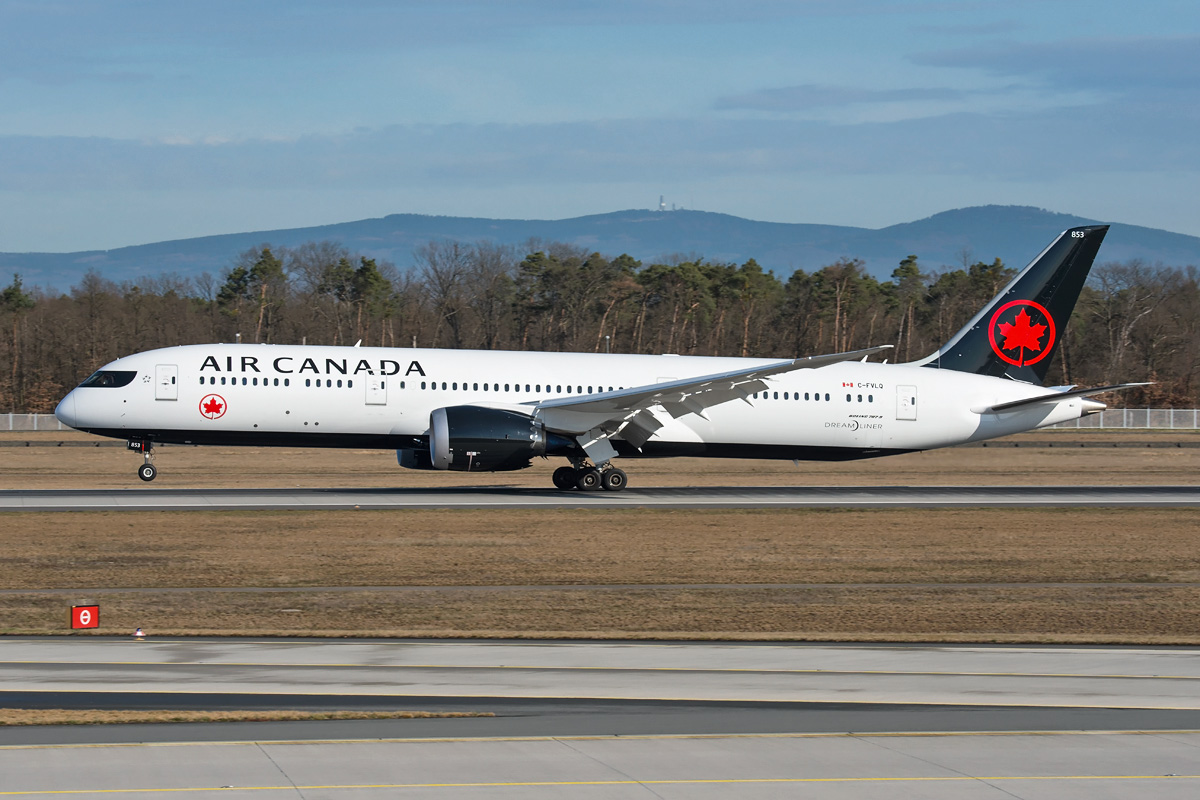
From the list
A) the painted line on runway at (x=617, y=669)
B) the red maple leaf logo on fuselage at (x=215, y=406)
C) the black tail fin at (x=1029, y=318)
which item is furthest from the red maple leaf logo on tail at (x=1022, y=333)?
the painted line on runway at (x=617, y=669)

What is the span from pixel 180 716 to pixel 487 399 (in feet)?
79.4

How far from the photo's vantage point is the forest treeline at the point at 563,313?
95.4 metres

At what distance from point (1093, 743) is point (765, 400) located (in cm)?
2652

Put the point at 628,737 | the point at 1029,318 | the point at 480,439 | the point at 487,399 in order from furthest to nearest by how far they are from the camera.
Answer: the point at 1029,318
the point at 487,399
the point at 480,439
the point at 628,737

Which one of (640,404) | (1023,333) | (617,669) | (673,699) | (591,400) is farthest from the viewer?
(1023,333)

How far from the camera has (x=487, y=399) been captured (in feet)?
115

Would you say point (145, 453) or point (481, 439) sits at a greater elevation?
point (481, 439)

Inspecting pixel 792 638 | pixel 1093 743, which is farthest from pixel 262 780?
pixel 792 638

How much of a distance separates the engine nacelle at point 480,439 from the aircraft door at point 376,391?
1.96 meters

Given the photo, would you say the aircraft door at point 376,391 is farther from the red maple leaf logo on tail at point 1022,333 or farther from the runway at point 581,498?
the red maple leaf logo on tail at point 1022,333

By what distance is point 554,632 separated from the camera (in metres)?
16.4

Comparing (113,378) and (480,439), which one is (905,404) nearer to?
(480,439)

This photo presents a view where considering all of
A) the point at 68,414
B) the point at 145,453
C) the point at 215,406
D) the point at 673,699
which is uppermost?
the point at 215,406

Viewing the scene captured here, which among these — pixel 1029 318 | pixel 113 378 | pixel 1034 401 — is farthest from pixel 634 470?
pixel 113 378
